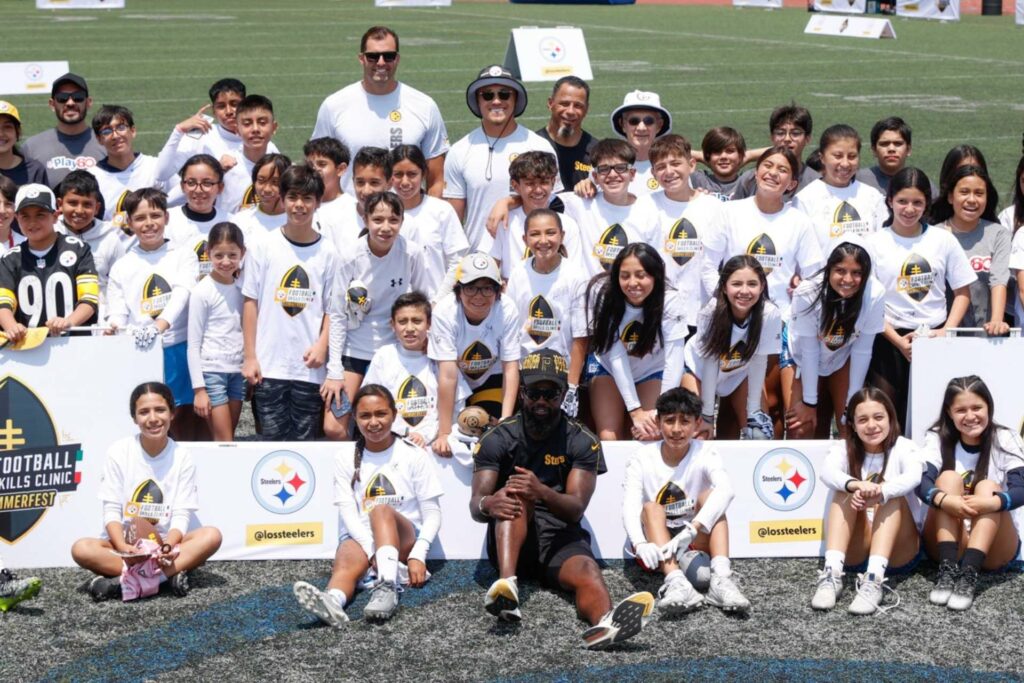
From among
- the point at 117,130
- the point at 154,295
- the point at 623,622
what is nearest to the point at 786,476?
the point at 623,622

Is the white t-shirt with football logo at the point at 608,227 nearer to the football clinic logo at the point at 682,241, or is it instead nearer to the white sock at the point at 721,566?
the football clinic logo at the point at 682,241

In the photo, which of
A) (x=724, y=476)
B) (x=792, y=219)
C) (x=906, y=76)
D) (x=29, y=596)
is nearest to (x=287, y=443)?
(x=29, y=596)

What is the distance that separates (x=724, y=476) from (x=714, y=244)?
1.65 metres

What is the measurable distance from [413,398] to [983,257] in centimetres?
341

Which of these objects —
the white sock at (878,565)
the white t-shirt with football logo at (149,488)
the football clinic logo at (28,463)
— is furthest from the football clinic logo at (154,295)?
the white sock at (878,565)

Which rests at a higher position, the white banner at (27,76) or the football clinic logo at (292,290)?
the white banner at (27,76)

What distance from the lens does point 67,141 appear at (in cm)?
1002

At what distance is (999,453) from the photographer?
23.0 feet

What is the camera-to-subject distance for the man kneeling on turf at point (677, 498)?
6.71m

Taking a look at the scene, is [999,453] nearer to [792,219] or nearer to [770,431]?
[770,431]

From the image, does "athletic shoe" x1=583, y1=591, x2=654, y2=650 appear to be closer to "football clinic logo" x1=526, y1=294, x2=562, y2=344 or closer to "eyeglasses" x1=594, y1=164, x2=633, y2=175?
"football clinic logo" x1=526, y1=294, x2=562, y2=344

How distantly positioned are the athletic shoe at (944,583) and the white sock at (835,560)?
0.44 m

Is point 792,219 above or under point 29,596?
above

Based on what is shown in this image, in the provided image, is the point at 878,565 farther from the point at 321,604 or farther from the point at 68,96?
the point at 68,96
